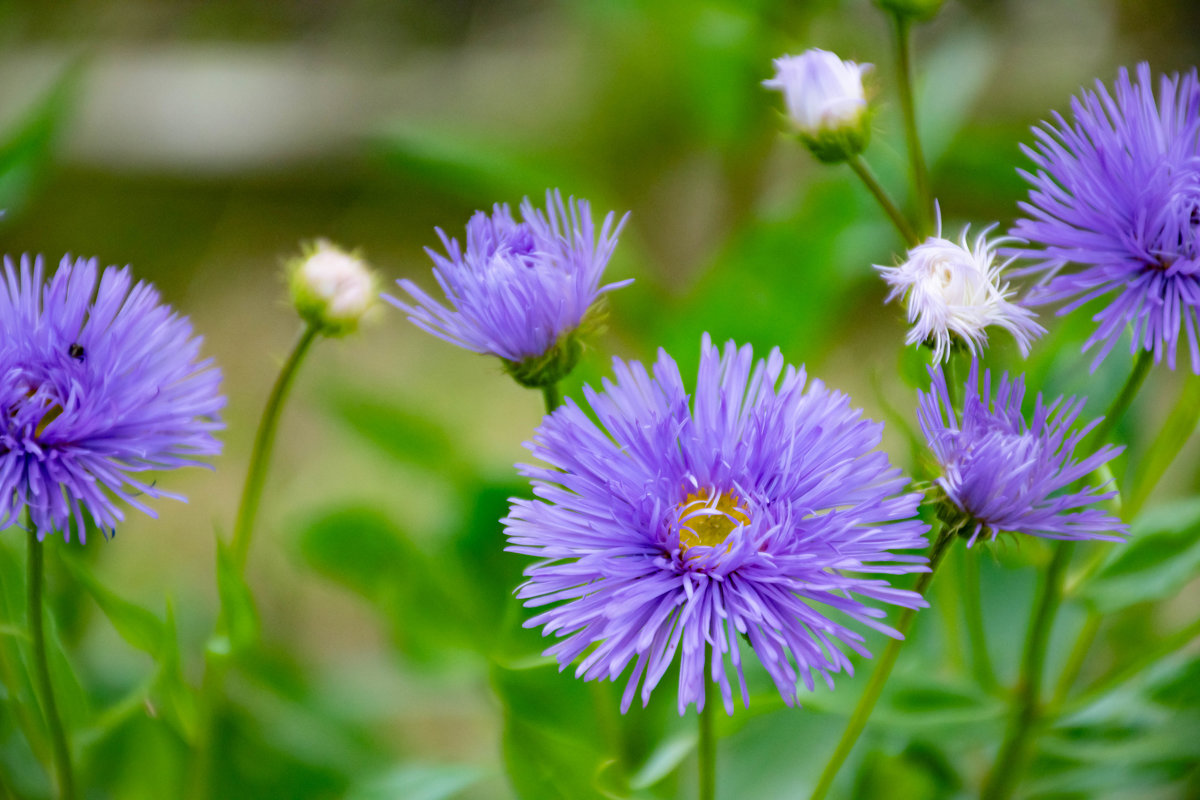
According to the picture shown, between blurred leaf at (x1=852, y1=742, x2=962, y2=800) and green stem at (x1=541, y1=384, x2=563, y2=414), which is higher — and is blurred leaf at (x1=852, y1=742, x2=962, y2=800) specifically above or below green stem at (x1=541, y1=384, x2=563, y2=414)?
below

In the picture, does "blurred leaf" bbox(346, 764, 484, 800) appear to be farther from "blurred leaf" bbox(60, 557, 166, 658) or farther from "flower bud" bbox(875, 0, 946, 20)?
"flower bud" bbox(875, 0, 946, 20)

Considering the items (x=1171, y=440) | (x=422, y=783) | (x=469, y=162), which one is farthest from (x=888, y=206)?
(x=469, y=162)

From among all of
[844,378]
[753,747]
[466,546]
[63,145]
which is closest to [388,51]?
[63,145]

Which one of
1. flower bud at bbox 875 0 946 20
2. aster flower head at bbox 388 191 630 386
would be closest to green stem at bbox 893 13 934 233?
flower bud at bbox 875 0 946 20

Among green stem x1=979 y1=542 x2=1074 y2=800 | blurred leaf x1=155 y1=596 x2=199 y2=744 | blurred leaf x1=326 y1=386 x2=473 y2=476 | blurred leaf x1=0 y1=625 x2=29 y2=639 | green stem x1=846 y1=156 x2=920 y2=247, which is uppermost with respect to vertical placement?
green stem x1=846 y1=156 x2=920 y2=247

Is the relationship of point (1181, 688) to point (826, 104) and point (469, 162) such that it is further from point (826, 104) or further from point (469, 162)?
point (469, 162)

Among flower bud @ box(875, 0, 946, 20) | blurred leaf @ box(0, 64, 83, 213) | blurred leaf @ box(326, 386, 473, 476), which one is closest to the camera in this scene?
flower bud @ box(875, 0, 946, 20)

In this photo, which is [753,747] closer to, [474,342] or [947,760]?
[947,760]
